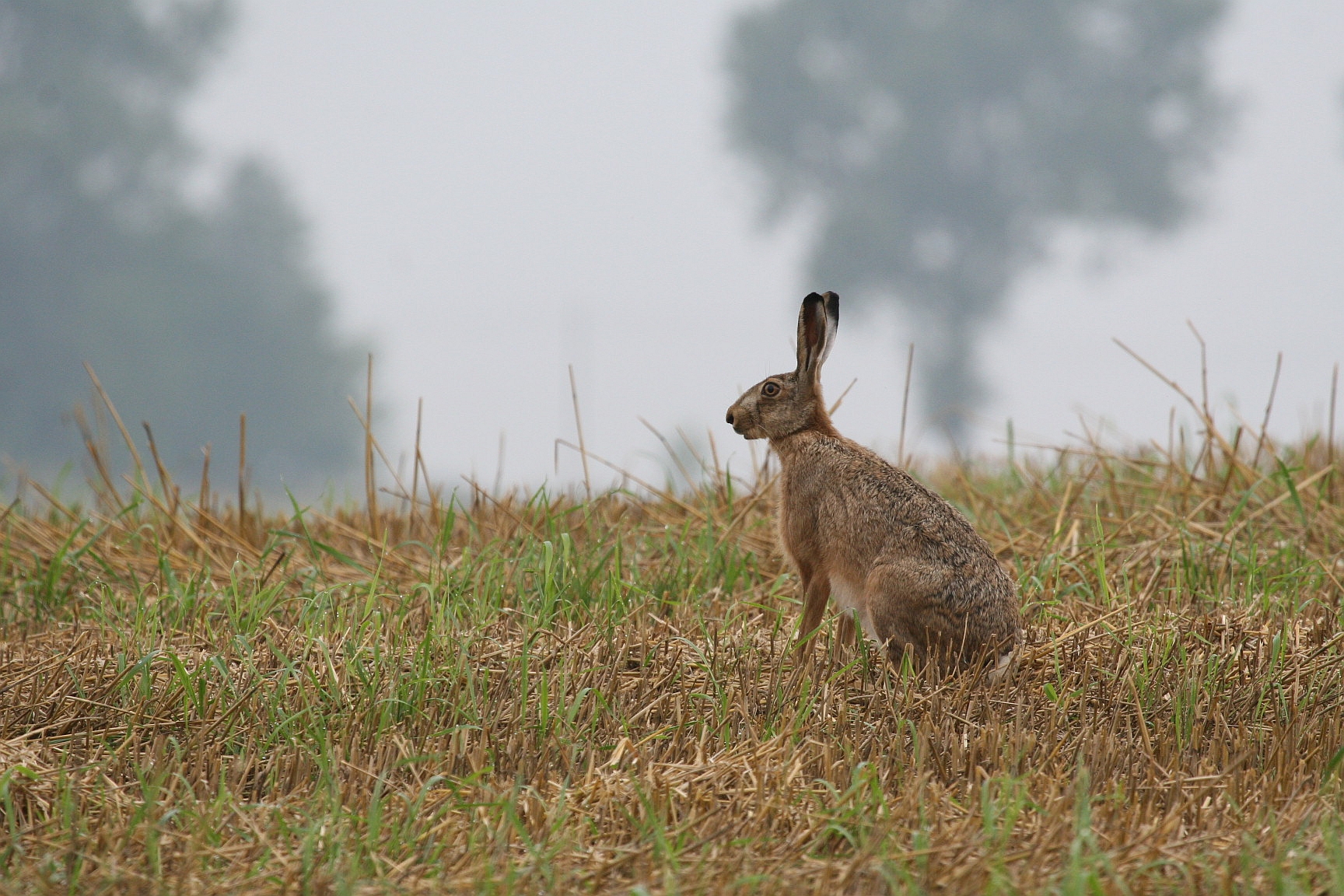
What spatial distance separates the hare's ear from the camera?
4879 millimetres

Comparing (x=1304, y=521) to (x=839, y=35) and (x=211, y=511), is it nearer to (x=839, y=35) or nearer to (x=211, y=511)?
(x=211, y=511)

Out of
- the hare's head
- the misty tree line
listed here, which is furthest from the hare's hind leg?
the misty tree line

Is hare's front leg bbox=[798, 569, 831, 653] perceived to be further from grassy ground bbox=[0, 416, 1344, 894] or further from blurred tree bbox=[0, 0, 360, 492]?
blurred tree bbox=[0, 0, 360, 492]

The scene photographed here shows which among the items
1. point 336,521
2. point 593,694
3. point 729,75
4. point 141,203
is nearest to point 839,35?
point 729,75

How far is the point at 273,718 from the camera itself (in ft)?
13.3

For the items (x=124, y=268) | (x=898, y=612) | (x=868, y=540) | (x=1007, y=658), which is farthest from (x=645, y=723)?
(x=124, y=268)

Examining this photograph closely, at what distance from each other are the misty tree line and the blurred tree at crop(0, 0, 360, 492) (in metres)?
0.06

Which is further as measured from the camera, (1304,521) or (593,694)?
(1304,521)

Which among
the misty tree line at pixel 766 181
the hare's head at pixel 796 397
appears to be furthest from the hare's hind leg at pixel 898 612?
the misty tree line at pixel 766 181

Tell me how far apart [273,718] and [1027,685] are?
101 inches

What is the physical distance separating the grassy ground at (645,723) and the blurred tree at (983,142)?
100 feet

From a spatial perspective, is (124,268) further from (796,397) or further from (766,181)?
(796,397)

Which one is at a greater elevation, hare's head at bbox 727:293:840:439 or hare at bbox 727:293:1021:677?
hare's head at bbox 727:293:840:439

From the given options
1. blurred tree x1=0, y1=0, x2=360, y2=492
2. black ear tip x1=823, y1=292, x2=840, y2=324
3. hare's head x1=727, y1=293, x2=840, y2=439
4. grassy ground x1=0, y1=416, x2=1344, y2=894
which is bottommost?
grassy ground x1=0, y1=416, x2=1344, y2=894
